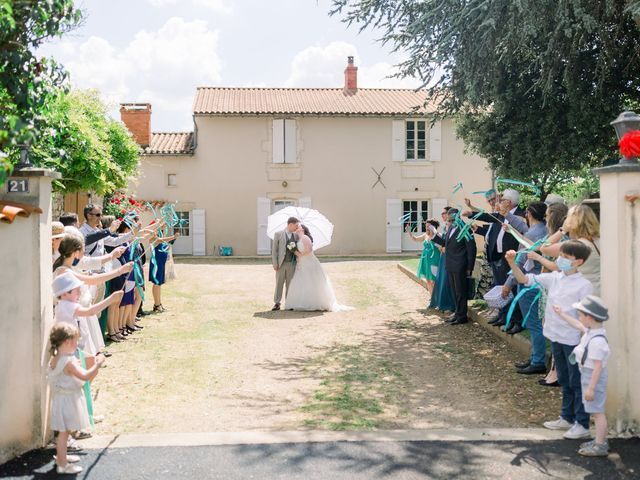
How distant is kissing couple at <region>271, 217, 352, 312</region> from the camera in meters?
Result: 11.2

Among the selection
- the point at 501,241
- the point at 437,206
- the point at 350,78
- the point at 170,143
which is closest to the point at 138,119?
the point at 170,143

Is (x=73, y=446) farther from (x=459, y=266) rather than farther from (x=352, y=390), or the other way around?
(x=459, y=266)

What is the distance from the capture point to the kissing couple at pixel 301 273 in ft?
36.8

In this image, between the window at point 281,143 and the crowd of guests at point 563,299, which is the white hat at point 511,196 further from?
the window at point 281,143

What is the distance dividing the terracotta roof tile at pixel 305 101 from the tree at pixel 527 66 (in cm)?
1025

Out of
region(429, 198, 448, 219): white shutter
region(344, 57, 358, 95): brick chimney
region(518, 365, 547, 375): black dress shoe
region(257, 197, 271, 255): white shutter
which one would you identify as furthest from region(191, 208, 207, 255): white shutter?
region(518, 365, 547, 375): black dress shoe

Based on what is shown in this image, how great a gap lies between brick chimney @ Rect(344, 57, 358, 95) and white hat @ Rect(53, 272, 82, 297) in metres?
22.8

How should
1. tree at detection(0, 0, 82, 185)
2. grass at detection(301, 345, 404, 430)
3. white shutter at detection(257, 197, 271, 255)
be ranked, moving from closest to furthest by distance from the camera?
tree at detection(0, 0, 82, 185), grass at detection(301, 345, 404, 430), white shutter at detection(257, 197, 271, 255)

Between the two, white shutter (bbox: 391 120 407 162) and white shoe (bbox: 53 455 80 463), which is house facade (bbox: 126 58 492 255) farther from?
white shoe (bbox: 53 455 80 463)

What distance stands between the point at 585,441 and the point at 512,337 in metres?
3.39

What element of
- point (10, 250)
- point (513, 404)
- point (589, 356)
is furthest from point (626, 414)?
point (10, 250)

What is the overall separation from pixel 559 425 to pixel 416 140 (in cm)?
2074

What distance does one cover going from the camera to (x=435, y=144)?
81.9ft

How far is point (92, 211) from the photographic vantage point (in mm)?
8016
